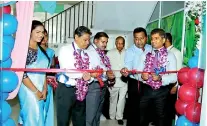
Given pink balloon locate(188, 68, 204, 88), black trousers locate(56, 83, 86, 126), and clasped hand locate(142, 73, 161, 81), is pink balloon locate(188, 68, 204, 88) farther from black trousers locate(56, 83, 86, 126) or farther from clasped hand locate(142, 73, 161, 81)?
black trousers locate(56, 83, 86, 126)

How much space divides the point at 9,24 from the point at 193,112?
65.5 inches

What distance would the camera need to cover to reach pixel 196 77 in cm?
234

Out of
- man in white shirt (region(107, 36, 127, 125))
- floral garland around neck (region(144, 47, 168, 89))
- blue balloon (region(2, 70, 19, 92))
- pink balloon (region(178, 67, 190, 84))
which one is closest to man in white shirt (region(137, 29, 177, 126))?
floral garland around neck (region(144, 47, 168, 89))

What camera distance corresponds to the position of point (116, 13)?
5812 mm

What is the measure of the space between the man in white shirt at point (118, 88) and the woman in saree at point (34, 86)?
5.64 ft

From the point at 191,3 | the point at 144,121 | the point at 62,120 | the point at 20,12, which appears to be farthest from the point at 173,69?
the point at 20,12

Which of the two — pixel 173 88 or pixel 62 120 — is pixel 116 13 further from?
pixel 62 120

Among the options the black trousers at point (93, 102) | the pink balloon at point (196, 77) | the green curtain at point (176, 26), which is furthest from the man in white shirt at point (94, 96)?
the green curtain at point (176, 26)

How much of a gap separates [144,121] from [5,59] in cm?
156

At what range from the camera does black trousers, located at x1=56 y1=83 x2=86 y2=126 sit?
2523 millimetres

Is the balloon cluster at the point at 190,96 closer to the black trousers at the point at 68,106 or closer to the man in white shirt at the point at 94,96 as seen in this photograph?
the man in white shirt at the point at 94,96

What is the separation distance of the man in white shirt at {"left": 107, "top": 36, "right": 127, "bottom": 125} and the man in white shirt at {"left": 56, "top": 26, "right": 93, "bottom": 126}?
1.53 meters

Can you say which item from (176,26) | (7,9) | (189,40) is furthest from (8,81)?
(176,26)

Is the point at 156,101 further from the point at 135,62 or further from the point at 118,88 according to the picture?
the point at 118,88
